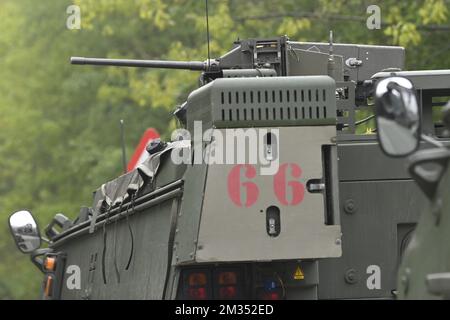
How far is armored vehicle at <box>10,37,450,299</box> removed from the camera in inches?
306

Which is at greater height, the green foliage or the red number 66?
the green foliage

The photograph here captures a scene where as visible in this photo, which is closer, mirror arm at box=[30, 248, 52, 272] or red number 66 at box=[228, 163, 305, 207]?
red number 66 at box=[228, 163, 305, 207]

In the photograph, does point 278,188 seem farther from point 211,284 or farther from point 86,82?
point 86,82

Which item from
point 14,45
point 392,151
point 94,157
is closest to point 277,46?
point 392,151

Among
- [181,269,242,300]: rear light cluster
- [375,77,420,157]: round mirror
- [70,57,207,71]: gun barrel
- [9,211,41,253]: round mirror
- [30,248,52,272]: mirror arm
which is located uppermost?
[70,57,207,71]: gun barrel

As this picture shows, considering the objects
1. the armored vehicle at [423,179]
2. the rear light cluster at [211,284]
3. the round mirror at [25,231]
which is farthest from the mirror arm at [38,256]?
the armored vehicle at [423,179]

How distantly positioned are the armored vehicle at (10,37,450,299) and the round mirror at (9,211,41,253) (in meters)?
1.46

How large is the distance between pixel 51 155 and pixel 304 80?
69.3ft

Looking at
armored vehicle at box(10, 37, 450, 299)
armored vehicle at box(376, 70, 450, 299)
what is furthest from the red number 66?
armored vehicle at box(376, 70, 450, 299)

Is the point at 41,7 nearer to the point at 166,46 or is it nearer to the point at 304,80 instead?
the point at 166,46

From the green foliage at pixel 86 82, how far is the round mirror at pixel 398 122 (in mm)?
13467

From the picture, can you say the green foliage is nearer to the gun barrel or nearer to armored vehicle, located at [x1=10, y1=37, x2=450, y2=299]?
the gun barrel

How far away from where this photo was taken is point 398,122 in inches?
222

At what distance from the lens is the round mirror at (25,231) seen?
38.5 feet
